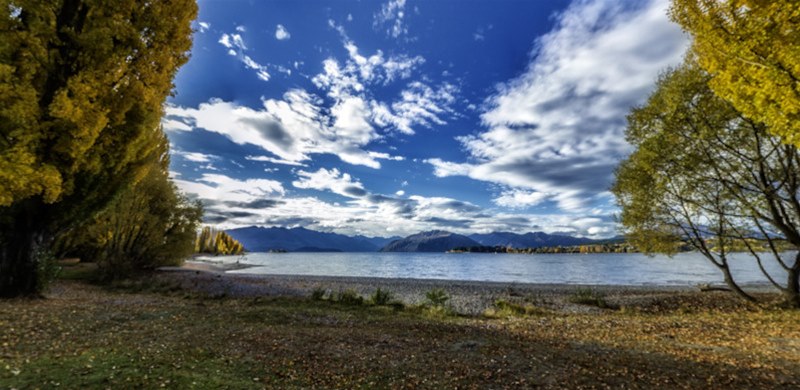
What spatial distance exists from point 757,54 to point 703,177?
12131 mm

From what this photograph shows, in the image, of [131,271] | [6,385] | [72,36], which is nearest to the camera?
[6,385]

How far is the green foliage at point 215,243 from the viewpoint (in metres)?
142

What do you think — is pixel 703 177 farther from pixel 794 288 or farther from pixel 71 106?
pixel 71 106

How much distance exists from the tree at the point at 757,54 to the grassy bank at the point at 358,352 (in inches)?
233

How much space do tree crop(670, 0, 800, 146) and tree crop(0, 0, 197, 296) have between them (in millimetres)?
19283

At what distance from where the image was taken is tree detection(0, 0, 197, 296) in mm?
11766

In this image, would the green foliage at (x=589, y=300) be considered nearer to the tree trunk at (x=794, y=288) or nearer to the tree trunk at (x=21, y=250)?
the tree trunk at (x=794, y=288)

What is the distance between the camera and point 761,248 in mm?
18469

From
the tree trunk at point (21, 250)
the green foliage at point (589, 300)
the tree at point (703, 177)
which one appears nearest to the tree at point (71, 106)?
the tree trunk at point (21, 250)

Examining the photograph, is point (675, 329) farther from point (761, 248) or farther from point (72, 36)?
point (72, 36)

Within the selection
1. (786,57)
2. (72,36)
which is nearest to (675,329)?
(786,57)

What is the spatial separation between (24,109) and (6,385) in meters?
9.94

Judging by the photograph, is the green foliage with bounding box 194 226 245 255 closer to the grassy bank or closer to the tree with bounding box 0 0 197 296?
the tree with bounding box 0 0 197 296

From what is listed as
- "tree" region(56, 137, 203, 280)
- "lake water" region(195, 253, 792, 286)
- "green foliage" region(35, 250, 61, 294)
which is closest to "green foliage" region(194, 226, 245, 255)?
"lake water" region(195, 253, 792, 286)
